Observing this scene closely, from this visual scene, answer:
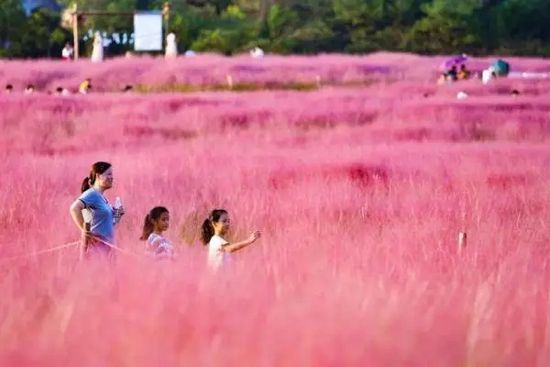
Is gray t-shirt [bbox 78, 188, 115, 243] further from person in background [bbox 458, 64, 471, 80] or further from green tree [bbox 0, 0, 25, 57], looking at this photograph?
green tree [bbox 0, 0, 25, 57]

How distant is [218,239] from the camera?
15.4ft

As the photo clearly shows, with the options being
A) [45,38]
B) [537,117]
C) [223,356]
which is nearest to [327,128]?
[537,117]

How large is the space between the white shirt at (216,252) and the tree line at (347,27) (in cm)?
2276

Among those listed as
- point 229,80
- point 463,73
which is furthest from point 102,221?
point 463,73

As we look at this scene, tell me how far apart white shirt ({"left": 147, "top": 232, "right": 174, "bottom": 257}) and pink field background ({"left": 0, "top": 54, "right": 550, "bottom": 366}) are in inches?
3.1

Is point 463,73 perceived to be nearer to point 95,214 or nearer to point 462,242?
point 462,242

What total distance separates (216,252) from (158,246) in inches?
12.5

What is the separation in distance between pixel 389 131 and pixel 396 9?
1836 cm

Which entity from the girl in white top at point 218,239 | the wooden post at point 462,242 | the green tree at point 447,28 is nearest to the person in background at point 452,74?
the green tree at point 447,28

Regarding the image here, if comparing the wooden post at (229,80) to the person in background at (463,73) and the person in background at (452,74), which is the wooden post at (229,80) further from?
the person in background at (463,73)

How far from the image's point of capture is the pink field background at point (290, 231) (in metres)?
3.28

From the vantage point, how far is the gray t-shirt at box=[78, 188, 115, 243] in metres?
5.00

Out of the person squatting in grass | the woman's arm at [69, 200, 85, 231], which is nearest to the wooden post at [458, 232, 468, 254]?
the person squatting in grass

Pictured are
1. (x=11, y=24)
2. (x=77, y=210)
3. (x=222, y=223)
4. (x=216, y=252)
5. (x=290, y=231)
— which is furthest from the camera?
(x=11, y=24)
